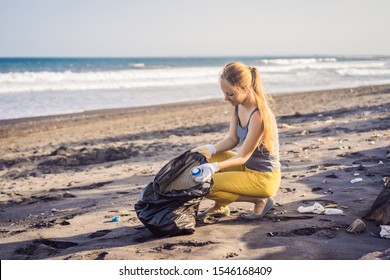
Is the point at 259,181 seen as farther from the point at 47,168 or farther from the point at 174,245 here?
the point at 47,168

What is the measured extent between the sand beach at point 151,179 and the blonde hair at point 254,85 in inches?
28.8

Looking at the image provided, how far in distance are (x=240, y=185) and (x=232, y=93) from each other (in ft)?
2.63

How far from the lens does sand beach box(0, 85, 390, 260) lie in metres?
3.60

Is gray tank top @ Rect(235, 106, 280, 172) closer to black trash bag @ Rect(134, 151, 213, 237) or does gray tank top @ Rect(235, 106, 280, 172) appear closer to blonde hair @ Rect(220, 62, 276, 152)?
blonde hair @ Rect(220, 62, 276, 152)

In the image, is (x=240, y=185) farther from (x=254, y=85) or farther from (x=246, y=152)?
(x=254, y=85)

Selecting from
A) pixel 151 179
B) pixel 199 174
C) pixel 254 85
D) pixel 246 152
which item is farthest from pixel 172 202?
pixel 151 179

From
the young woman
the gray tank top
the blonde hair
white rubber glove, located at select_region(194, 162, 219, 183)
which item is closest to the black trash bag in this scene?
white rubber glove, located at select_region(194, 162, 219, 183)

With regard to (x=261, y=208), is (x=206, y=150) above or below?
above

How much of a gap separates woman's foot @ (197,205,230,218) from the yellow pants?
0.27 ft

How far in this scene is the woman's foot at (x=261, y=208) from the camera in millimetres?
4238

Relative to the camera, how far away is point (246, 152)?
13.4 ft

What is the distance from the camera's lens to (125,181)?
20.3ft

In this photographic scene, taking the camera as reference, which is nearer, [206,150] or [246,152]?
[246,152]

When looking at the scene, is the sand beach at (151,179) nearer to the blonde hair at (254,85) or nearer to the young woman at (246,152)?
the young woman at (246,152)
